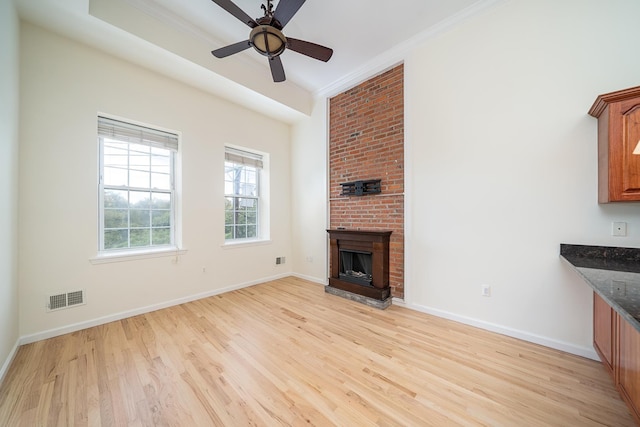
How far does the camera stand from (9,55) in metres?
1.93

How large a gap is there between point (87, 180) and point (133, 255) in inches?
38.0

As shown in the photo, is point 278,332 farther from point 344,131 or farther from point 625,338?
point 344,131

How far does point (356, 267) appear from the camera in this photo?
11.7ft

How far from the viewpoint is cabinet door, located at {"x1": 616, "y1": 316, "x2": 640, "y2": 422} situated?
1243 millimetres

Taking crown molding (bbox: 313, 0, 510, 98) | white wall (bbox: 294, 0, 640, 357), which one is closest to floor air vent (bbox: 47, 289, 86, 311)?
white wall (bbox: 294, 0, 640, 357)

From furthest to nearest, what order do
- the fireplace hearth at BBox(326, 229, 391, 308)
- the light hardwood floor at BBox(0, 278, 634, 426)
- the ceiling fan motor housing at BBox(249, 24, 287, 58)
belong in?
the fireplace hearth at BBox(326, 229, 391, 308), the ceiling fan motor housing at BBox(249, 24, 287, 58), the light hardwood floor at BBox(0, 278, 634, 426)

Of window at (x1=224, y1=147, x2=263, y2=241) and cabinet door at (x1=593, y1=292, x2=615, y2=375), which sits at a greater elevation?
window at (x1=224, y1=147, x2=263, y2=241)

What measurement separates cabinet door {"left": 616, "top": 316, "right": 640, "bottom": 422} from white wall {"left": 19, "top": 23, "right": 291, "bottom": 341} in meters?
4.05

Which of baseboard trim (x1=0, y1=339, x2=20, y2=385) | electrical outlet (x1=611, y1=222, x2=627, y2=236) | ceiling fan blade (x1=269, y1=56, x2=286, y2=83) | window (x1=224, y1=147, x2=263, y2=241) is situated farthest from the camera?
window (x1=224, y1=147, x2=263, y2=241)

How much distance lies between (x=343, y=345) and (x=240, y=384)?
3.10ft

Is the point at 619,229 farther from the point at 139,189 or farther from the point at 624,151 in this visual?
the point at 139,189

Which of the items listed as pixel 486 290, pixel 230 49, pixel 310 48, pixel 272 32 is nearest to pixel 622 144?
pixel 486 290

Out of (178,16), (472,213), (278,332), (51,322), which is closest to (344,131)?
(472,213)

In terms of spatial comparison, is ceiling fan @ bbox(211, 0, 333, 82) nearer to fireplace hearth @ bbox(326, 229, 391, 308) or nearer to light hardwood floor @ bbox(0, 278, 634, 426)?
fireplace hearth @ bbox(326, 229, 391, 308)
